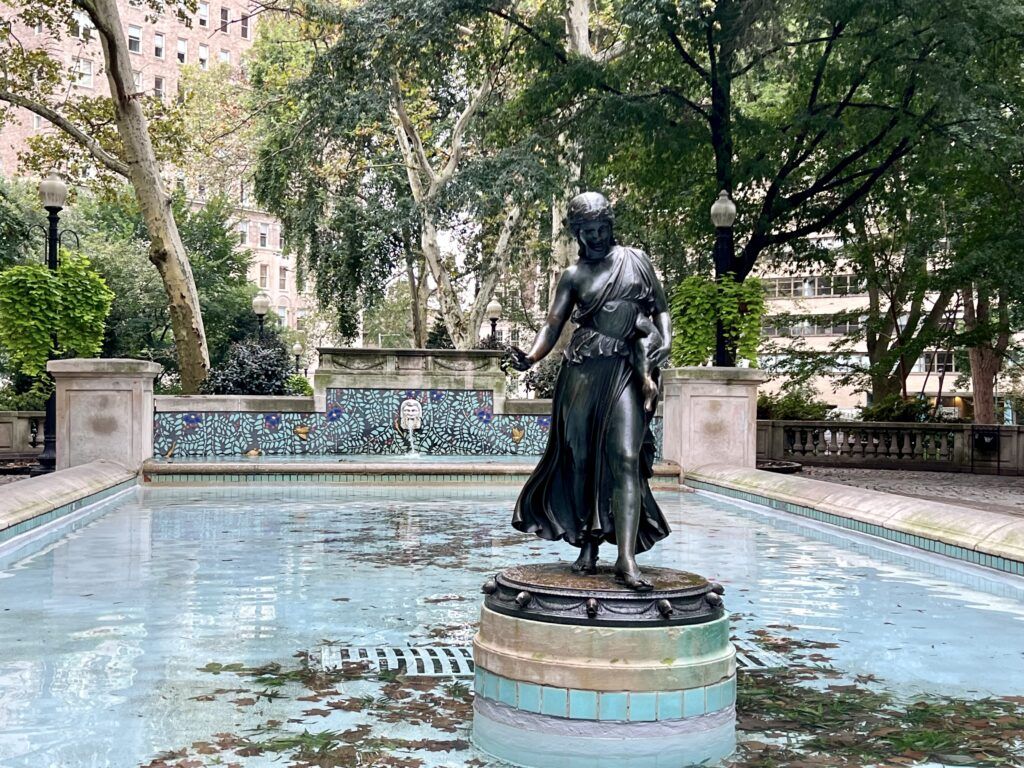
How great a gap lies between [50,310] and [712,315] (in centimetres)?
1042

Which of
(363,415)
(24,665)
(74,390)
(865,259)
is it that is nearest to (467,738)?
(24,665)

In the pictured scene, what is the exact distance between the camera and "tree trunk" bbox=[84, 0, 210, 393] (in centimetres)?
2350

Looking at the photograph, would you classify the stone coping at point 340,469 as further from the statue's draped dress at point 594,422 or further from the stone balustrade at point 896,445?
the statue's draped dress at point 594,422

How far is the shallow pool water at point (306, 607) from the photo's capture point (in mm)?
4809

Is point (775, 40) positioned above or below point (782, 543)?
above

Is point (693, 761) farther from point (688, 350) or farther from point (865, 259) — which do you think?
point (865, 259)

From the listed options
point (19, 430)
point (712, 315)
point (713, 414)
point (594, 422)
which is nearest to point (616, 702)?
point (594, 422)

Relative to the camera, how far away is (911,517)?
32.8 feet

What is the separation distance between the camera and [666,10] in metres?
20.1

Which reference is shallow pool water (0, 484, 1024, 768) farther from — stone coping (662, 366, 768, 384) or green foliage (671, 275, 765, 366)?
green foliage (671, 275, 765, 366)

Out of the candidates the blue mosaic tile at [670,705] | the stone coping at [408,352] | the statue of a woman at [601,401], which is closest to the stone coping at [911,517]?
the statue of a woman at [601,401]

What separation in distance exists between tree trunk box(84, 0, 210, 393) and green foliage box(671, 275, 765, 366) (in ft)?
40.8

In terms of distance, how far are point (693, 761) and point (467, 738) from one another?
0.96 meters

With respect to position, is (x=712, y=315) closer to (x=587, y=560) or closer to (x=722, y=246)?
(x=722, y=246)
